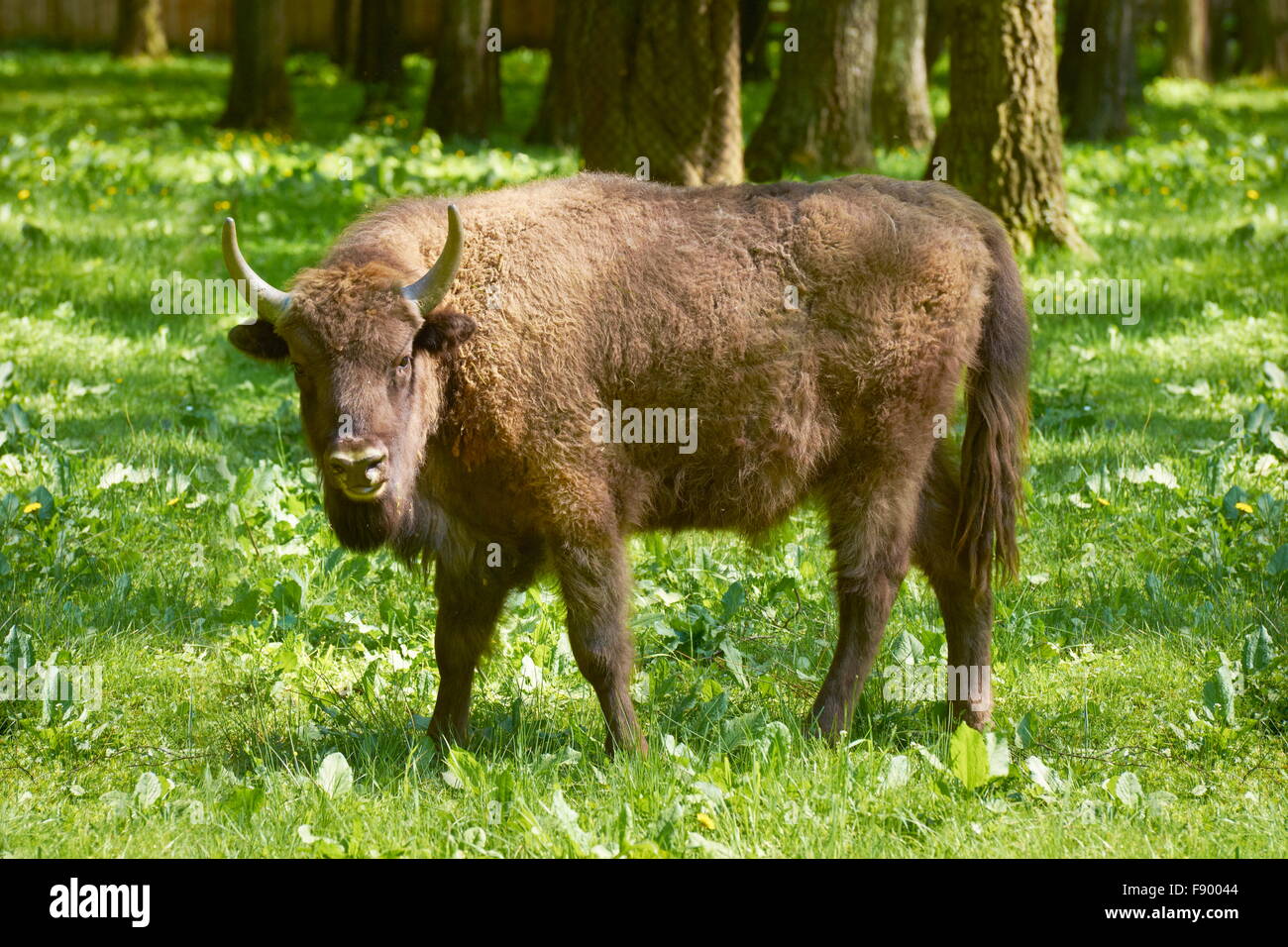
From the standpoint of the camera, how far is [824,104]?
48.3 ft

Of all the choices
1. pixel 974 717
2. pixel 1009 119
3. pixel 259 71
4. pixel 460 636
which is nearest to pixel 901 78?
pixel 1009 119

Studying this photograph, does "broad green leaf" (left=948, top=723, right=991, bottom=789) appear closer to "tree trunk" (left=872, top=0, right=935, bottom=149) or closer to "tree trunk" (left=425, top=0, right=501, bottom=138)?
"tree trunk" (left=872, top=0, right=935, bottom=149)

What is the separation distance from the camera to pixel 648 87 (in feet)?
30.6

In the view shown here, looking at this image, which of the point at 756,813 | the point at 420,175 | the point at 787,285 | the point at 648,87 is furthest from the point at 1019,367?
the point at 420,175

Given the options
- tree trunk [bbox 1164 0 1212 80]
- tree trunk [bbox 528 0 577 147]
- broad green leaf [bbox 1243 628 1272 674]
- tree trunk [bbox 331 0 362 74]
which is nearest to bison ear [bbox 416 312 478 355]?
broad green leaf [bbox 1243 628 1272 674]

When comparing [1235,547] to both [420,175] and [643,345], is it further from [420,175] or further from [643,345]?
[420,175]

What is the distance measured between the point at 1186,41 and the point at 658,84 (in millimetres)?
20719

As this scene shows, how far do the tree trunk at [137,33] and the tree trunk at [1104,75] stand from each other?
798 inches

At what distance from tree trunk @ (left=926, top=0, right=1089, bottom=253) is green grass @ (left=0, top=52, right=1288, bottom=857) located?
1.65 ft

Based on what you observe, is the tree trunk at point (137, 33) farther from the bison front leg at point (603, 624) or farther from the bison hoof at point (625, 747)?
the bison hoof at point (625, 747)

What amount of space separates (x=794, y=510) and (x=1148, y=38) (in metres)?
31.7

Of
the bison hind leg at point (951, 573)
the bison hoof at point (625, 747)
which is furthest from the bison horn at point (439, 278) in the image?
the bison hind leg at point (951, 573)

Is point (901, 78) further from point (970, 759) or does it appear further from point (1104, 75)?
point (970, 759)

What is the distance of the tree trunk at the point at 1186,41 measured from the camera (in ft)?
86.3
